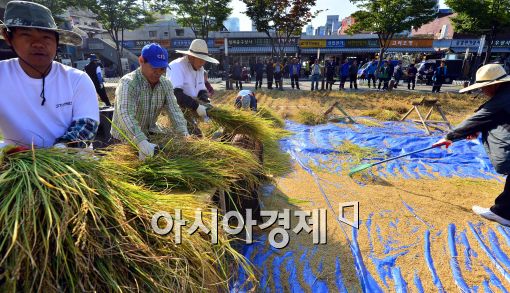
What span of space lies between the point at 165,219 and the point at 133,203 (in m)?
0.13

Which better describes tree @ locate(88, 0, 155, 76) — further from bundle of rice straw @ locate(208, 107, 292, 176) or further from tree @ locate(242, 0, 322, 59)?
bundle of rice straw @ locate(208, 107, 292, 176)

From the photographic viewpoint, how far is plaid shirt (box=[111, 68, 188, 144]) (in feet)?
6.08

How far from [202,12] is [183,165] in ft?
52.4

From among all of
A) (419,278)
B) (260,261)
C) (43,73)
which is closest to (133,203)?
(43,73)

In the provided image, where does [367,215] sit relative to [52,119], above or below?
below

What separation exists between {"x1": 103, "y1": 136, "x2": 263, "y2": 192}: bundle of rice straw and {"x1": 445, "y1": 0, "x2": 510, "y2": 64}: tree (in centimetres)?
1348

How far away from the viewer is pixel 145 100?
6.77 ft

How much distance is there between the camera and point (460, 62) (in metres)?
17.5

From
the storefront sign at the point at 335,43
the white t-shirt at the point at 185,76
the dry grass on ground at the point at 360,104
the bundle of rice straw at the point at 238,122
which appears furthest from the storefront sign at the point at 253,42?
the white t-shirt at the point at 185,76

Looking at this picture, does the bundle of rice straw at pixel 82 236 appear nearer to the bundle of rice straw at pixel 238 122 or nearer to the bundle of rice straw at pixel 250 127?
the bundle of rice straw at pixel 250 127

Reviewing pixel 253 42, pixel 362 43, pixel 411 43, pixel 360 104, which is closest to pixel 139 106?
pixel 360 104

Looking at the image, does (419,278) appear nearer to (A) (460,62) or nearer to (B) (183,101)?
(B) (183,101)

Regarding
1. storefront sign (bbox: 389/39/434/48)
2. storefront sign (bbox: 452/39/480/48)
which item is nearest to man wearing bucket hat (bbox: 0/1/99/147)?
storefront sign (bbox: 389/39/434/48)

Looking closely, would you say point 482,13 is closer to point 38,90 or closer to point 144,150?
point 144,150
